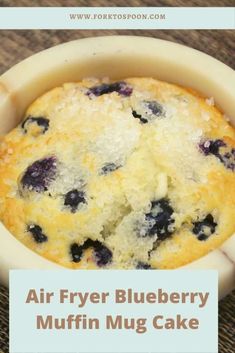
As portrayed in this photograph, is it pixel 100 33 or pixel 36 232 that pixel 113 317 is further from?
pixel 100 33

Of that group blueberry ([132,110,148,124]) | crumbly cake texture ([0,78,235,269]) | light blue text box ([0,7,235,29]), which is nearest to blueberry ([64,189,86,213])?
crumbly cake texture ([0,78,235,269])

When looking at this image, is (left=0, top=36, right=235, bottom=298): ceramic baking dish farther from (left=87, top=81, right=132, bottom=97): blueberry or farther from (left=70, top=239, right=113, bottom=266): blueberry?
(left=70, top=239, right=113, bottom=266): blueberry

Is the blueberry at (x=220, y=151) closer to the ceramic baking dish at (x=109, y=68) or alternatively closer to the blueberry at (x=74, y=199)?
the ceramic baking dish at (x=109, y=68)

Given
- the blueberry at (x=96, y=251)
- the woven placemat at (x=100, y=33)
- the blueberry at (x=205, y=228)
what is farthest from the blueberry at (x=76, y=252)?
the woven placemat at (x=100, y=33)

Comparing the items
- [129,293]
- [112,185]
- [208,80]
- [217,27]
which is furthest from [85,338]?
[217,27]

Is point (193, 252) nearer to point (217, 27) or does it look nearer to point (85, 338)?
point (85, 338)

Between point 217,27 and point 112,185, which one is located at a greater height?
point 217,27
